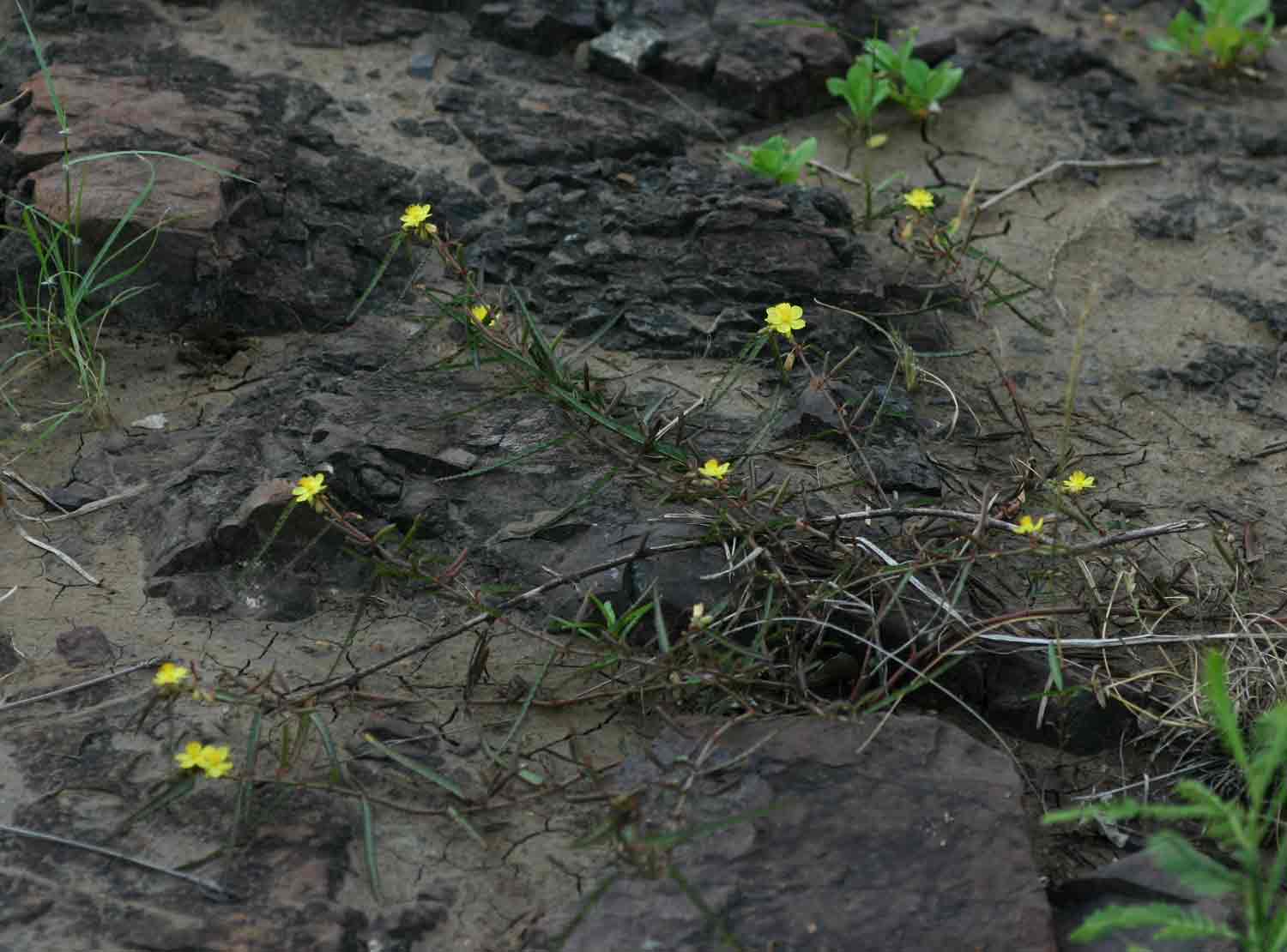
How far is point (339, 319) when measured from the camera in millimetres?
3346

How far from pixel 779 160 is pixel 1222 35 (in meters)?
1.68

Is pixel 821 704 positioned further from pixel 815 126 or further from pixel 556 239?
pixel 815 126

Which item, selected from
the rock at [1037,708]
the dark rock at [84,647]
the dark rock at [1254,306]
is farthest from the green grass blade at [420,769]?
the dark rock at [1254,306]

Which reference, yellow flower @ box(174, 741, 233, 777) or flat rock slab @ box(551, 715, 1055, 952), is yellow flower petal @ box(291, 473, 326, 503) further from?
flat rock slab @ box(551, 715, 1055, 952)

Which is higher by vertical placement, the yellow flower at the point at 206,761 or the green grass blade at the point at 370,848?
the yellow flower at the point at 206,761

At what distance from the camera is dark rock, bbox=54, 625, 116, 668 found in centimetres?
250

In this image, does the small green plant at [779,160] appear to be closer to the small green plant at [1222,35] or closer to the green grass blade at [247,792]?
the small green plant at [1222,35]

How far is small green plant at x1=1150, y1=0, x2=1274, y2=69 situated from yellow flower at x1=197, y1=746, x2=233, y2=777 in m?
3.73

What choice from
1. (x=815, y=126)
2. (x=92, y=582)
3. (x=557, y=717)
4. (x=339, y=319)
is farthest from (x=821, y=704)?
(x=815, y=126)

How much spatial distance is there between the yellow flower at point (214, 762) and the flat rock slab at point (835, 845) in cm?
59

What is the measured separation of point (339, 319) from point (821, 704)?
1640 mm

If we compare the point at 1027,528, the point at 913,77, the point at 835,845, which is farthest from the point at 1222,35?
the point at 835,845

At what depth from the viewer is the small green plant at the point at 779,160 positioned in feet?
12.3

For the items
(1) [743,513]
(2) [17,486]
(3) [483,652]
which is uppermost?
(1) [743,513]
